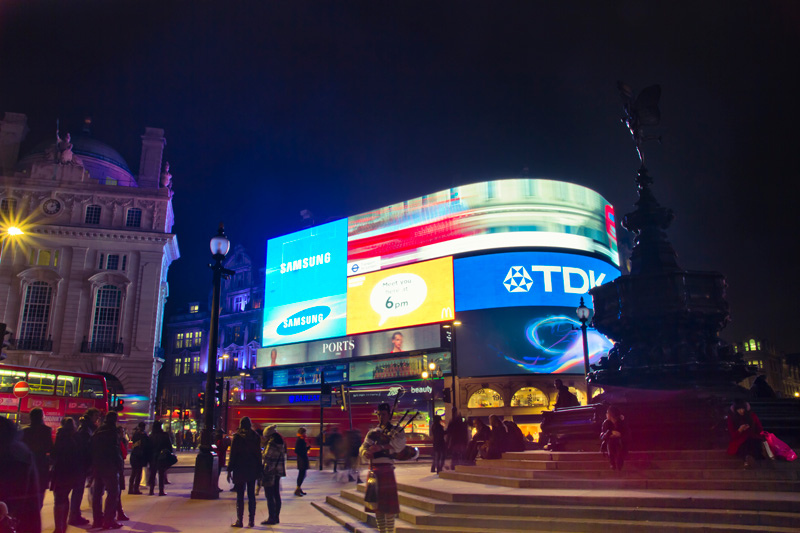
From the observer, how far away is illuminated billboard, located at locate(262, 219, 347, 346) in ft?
161

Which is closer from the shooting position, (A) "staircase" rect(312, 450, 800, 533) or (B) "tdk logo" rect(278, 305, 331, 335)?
(A) "staircase" rect(312, 450, 800, 533)

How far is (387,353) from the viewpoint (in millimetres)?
44906

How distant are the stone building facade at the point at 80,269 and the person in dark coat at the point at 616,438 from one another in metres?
42.6

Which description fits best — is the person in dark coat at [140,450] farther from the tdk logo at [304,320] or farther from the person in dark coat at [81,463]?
the tdk logo at [304,320]

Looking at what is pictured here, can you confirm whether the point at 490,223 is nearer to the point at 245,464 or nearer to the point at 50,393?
the point at 50,393

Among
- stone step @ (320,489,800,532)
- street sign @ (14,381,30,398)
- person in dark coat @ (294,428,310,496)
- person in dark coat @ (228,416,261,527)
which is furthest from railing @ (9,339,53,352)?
stone step @ (320,489,800,532)

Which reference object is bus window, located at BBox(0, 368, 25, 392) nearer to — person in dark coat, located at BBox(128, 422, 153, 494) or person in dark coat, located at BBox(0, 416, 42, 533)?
person in dark coat, located at BBox(128, 422, 153, 494)

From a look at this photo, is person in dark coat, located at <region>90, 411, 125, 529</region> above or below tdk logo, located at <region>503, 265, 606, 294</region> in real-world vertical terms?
below

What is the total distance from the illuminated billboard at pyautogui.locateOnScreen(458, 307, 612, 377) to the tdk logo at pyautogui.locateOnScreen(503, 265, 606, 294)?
1.56 meters

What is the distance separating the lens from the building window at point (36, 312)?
4450cm

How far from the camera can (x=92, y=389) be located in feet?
82.5

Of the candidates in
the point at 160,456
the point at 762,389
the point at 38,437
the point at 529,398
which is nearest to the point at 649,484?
the point at 762,389

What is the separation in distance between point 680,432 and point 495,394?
32679mm

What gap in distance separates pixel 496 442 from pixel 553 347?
30347 millimetres
